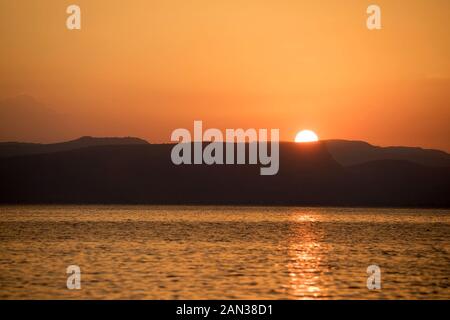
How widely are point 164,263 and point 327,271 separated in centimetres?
1320

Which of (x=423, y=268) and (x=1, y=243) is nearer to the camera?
(x=423, y=268)
